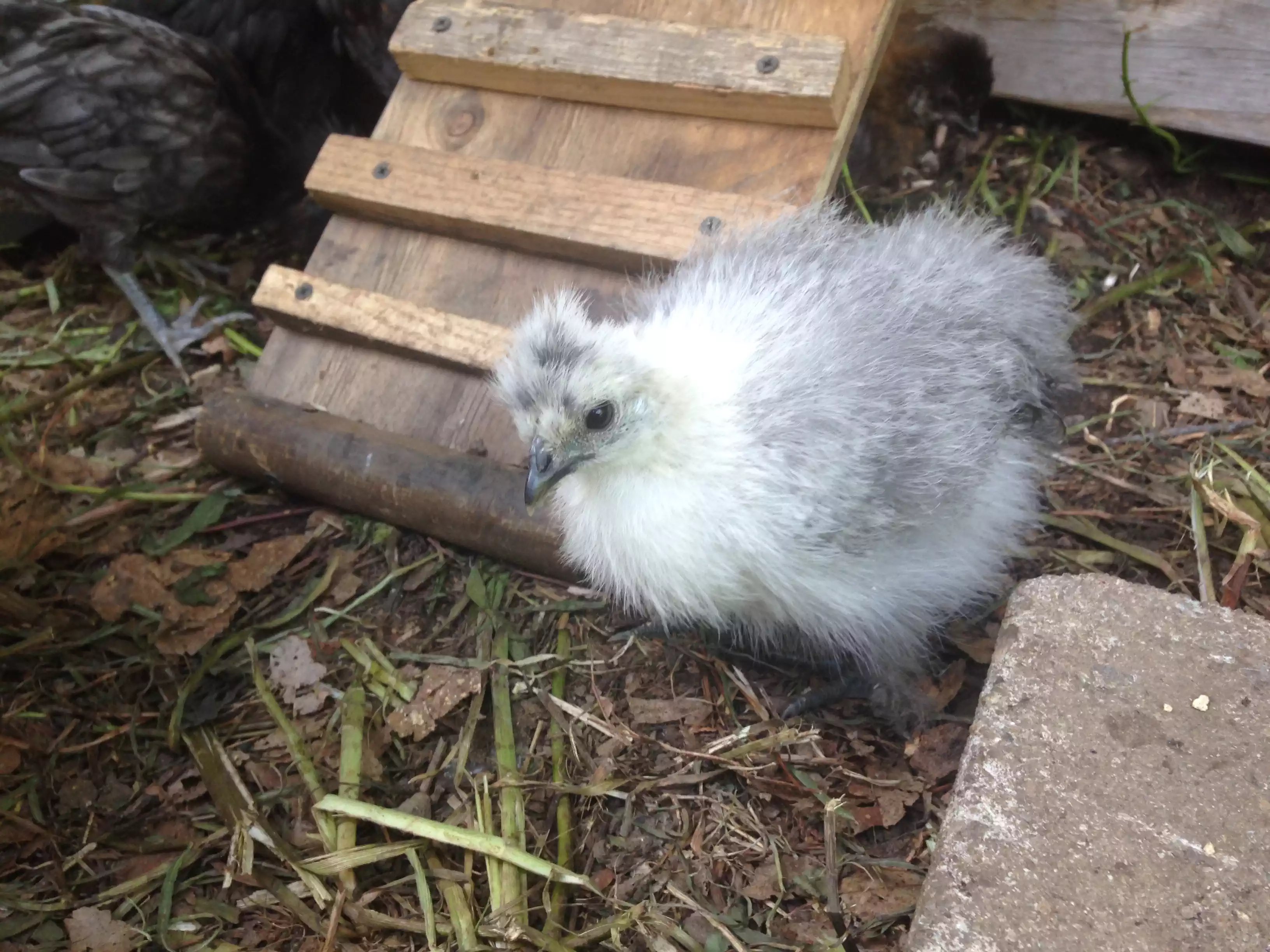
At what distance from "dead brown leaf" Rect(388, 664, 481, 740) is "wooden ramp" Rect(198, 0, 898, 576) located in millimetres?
309

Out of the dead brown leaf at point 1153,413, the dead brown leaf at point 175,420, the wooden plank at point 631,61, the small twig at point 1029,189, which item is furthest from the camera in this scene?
the dead brown leaf at point 175,420

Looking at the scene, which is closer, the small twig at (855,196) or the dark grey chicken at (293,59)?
the small twig at (855,196)

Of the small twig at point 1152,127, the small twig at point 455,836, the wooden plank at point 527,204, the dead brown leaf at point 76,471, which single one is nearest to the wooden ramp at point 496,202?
the wooden plank at point 527,204

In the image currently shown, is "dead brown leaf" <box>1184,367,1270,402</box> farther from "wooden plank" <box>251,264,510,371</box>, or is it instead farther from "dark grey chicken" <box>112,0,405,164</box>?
"dark grey chicken" <box>112,0,405,164</box>

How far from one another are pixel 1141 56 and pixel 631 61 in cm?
155

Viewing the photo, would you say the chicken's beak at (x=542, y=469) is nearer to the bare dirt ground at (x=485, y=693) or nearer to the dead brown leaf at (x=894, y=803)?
the bare dirt ground at (x=485, y=693)

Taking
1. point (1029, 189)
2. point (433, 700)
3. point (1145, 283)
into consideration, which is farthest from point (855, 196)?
point (433, 700)

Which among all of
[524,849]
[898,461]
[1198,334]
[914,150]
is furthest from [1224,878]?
[914,150]

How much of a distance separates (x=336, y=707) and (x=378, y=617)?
247mm

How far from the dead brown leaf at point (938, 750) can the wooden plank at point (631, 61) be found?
1383mm

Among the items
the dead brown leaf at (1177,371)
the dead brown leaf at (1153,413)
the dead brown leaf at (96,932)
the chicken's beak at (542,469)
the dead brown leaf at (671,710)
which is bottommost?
the dead brown leaf at (96,932)

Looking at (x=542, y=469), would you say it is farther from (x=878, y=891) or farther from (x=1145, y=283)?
(x=1145, y=283)

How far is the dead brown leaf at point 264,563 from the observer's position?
2.50m

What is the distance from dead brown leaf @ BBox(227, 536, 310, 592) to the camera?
98.3 inches
